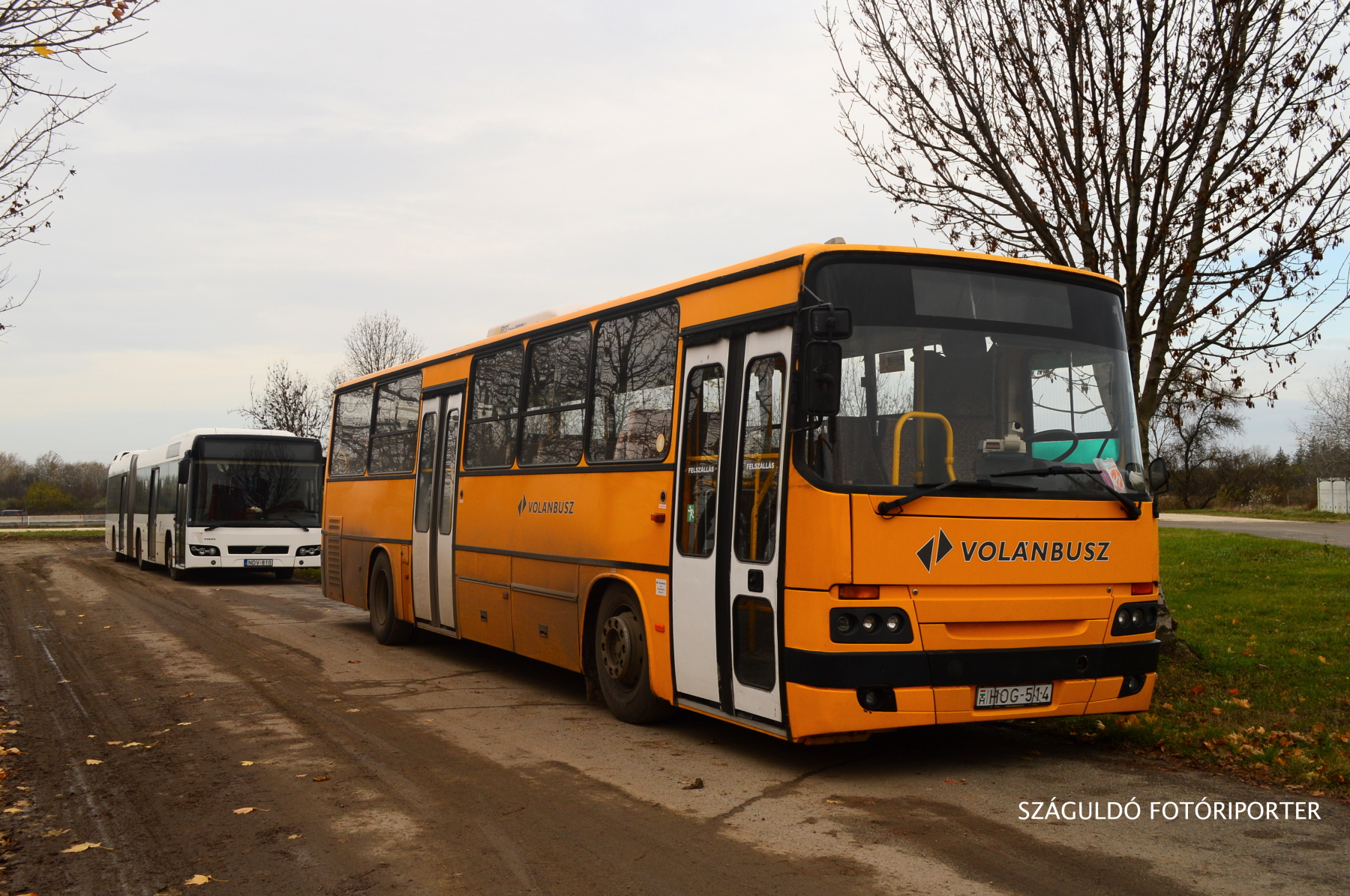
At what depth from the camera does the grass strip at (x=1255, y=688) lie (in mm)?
7066

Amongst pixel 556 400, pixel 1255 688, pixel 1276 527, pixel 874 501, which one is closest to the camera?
pixel 874 501

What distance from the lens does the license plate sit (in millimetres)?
6695

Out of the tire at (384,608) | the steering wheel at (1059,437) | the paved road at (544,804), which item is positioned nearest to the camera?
the paved road at (544,804)

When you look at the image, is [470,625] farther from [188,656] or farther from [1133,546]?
[1133,546]

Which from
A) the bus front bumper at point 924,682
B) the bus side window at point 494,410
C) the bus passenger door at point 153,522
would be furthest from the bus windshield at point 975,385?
the bus passenger door at point 153,522

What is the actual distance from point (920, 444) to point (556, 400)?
162 inches

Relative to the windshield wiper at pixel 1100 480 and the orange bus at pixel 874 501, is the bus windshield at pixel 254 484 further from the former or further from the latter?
the windshield wiper at pixel 1100 480

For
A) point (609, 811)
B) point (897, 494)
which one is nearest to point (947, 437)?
point (897, 494)

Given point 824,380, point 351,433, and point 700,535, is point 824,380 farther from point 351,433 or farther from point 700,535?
point 351,433

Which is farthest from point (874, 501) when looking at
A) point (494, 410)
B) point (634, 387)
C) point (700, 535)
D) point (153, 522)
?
point (153, 522)

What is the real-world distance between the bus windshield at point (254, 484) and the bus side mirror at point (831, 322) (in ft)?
65.8

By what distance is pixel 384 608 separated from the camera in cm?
1387

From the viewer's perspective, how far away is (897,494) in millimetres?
6574

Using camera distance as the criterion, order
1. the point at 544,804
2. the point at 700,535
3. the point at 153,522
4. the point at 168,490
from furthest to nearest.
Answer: the point at 153,522, the point at 168,490, the point at 700,535, the point at 544,804
